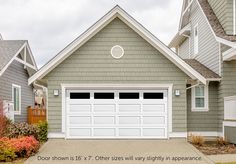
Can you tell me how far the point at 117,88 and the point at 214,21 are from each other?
6151mm

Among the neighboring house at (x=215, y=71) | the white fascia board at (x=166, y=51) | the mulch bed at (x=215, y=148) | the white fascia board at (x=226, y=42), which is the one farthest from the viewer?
the neighboring house at (x=215, y=71)

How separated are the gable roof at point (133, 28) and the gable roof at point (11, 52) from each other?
2.96 meters

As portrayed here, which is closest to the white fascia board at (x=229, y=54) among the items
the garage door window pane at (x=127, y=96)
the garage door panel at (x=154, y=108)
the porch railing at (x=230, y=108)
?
the porch railing at (x=230, y=108)

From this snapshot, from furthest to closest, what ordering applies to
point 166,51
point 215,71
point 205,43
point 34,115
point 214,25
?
point 34,115, point 205,43, point 215,71, point 214,25, point 166,51

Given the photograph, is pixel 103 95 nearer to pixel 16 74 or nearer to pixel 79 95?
pixel 79 95

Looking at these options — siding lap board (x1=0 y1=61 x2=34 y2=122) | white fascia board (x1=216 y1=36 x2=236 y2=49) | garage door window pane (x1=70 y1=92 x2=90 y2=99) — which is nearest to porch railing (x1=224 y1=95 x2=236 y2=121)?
white fascia board (x1=216 y1=36 x2=236 y2=49)

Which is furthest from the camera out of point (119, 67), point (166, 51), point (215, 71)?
point (215, 71)

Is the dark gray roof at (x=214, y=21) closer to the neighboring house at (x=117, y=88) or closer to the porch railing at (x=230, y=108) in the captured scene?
the neighboring house at (x=117, y=88)

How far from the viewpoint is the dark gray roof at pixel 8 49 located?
2167 centimetres

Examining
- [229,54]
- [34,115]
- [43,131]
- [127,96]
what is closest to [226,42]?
[229,54]

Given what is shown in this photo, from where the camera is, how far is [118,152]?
15375mm

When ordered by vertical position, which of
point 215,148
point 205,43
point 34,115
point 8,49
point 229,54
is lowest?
point 215,148

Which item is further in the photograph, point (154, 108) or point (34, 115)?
point (34, 115)

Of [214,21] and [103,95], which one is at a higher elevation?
[214,21]
